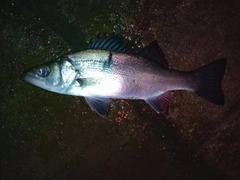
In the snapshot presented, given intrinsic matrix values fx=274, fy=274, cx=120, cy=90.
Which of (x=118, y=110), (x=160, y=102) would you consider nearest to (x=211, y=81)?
(x=160, y=102)

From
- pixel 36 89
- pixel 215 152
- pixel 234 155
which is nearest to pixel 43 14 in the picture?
pixel 36 89

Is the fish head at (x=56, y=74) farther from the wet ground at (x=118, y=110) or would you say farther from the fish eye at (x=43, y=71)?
the wet ground at (x=118, y=110)

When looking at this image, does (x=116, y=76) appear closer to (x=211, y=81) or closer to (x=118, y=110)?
(x=118, y=110)

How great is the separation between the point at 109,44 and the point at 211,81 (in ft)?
3.69

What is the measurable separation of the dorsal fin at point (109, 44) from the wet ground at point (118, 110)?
580 millimetres

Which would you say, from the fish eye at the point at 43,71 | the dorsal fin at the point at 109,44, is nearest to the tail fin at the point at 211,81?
the dorsal fin at the point at 109,44

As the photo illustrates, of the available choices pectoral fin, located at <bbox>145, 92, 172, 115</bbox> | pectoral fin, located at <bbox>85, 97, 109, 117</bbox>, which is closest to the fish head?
pectoral fin, located at <bbox>85, 97, 109, 117</bbox>

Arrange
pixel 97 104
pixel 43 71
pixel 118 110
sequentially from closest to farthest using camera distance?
pixel 43 71
pixel 97 104
pixel 118 110

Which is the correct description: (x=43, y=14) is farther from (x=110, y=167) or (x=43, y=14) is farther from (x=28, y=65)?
(x=110, y=167)

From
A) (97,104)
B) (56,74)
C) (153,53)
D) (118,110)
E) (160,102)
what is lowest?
(118,110)

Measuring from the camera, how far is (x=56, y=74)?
2.61 meters

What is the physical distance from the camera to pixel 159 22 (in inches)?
127

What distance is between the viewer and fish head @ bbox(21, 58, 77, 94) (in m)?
2.61

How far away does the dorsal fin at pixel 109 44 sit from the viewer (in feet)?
8.68
